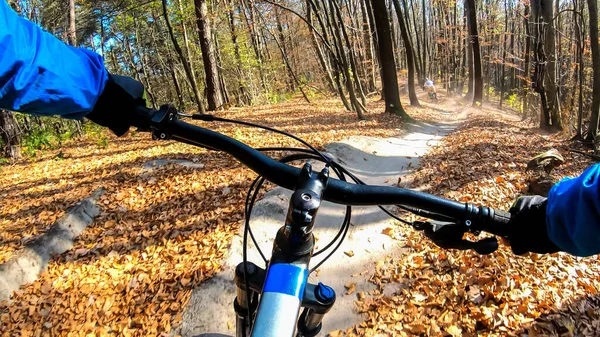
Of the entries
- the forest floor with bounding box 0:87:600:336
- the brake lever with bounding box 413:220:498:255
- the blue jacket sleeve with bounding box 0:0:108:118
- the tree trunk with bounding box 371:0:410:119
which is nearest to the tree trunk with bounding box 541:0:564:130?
the tree trunk with bounding box 371:0:410:119

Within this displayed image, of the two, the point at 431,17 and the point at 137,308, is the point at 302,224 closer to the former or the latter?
the point at 137,308

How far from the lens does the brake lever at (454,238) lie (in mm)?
1300

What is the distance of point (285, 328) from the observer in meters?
0.93

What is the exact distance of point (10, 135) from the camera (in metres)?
8.73

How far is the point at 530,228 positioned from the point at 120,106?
1.75m

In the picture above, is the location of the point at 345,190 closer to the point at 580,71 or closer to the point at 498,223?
the point at 498,223

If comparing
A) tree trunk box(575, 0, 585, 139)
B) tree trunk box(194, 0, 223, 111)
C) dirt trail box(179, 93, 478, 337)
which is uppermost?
tree trunk box(194, 0, 223, 111)

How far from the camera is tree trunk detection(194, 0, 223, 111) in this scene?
40.7 feet

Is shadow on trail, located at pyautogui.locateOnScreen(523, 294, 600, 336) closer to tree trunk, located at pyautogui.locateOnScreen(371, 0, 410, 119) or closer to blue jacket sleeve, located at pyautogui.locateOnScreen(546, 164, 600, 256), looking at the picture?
blue jacket sleeve, located at pyautogui.locateOnScreen(546, 164, 600, 256)

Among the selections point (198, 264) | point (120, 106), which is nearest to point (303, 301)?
point (120, 106)

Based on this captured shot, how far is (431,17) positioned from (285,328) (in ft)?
171

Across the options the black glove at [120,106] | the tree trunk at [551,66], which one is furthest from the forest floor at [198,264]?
the tree trunk at [551,66]

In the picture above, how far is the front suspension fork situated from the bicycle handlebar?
1.23 feet

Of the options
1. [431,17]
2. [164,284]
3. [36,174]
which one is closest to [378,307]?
[164,284]
